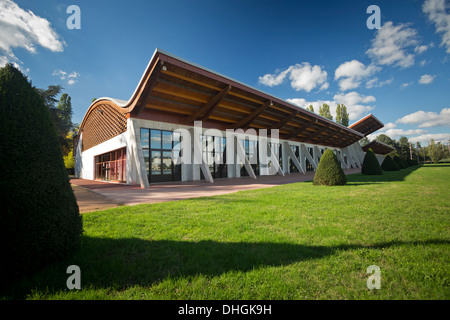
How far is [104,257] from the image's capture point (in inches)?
111

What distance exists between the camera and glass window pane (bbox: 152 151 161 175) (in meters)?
16.6

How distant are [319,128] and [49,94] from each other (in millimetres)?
46491

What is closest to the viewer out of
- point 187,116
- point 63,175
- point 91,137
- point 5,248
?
point 5,248

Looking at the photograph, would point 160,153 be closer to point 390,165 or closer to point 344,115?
point 390,165

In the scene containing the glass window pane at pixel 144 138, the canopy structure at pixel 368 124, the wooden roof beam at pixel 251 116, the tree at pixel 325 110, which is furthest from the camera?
the tree at pixel 325 110

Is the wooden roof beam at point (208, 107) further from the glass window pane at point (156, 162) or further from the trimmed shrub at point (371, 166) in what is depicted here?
the trimmed shrub at point (371, 166)

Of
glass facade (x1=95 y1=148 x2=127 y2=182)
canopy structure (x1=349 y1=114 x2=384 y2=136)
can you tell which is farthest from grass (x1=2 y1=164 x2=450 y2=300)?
canopy structure (x1=349 y1=114 x2=384 y2=136)

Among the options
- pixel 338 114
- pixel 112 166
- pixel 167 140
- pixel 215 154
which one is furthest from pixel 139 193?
pixel 338 114

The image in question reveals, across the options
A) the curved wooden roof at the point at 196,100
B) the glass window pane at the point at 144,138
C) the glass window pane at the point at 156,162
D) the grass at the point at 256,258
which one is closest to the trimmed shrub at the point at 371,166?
the curved wooden roof at the point at 196,100

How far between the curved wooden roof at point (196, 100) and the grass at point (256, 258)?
10280 millimetres

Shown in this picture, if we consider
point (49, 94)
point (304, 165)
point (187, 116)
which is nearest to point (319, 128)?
point (304, 165)

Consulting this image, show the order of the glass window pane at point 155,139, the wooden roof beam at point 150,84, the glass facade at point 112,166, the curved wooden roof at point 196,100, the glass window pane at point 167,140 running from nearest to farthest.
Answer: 1. the wooden roof beam at point 150,84
2. the curved wooden roof at point 196,100
3. the glass window pane at point 155,139
4. the glass window pane at point 167,140
5. the glass facade at point 112,166

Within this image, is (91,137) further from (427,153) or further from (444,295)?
(427,153)

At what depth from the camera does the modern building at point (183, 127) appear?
1334cm
